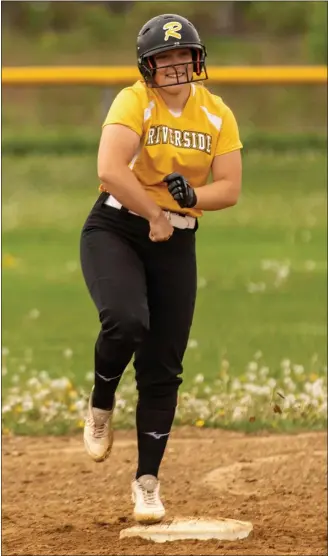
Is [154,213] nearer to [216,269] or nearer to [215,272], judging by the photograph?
[215,272]

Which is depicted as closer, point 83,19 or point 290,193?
point 290,193

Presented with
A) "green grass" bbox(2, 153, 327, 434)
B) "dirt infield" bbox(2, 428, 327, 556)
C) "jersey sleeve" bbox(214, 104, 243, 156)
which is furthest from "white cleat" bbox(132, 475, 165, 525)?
"green grass" bbox(2, 153, 327, 434)

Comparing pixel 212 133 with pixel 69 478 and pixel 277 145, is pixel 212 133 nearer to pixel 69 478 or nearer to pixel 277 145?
pixel 69 478

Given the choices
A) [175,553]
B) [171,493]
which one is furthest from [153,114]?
[171,493]

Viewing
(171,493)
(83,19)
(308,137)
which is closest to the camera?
(171,493)

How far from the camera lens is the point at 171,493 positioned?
642 centimetres

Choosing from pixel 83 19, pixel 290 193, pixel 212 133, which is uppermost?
pixel 83 19

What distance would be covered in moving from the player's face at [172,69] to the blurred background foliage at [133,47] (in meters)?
18.2

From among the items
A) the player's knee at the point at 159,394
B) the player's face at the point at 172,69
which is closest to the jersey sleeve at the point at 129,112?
the player's face at the point at 172,69

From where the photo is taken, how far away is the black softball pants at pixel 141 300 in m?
4.97

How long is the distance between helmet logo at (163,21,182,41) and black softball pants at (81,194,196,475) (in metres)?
0.70

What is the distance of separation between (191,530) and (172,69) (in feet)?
6.08

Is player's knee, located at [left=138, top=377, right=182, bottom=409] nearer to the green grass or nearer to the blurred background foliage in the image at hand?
the green grass

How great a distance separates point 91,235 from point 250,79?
12979 millimetres
